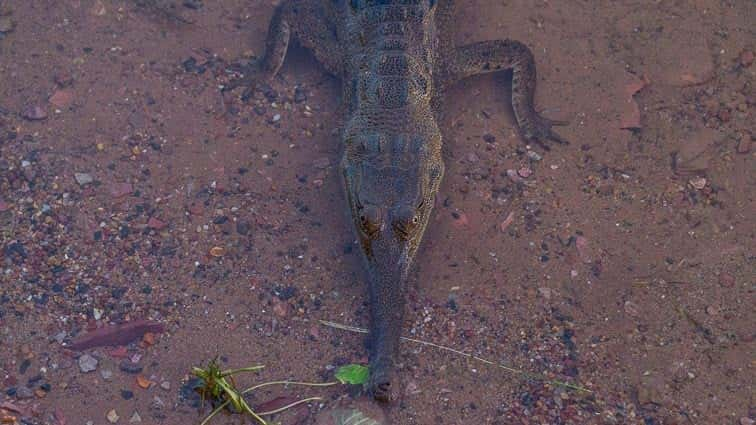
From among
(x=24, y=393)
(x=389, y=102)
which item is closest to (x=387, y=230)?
(x=389, y=102)

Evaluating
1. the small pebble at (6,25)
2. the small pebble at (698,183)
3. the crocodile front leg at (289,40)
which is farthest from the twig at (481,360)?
the small pebble at (6,25)

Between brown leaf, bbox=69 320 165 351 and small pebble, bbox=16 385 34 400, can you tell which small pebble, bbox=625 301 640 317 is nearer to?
brown leaf, bbox=69 320 165 351

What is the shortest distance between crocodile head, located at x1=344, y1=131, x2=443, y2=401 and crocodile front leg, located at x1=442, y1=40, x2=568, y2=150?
1230 mm

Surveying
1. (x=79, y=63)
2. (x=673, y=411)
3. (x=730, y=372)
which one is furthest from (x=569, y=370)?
(x=79, y=63)

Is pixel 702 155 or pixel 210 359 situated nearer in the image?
pixel 210 359

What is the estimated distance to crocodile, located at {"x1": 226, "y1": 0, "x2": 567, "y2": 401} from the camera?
4039 mm

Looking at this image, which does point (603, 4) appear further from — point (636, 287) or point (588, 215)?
point (636, 287)

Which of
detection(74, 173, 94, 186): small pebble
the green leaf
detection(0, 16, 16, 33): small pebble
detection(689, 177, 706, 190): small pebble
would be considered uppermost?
detection(689, 177, 706, 190): small pebble

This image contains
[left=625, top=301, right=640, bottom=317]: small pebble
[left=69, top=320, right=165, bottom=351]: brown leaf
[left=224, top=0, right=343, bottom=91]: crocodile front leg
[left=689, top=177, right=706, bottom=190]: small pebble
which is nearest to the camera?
[left=69, top=320, right=165, bottom=351]: brown leaf

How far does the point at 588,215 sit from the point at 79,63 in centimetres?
406

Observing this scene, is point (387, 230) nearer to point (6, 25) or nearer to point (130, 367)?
point (130, 367)

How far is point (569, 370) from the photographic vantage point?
3928mm

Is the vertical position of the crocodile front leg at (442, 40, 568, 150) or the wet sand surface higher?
the crocodile front leg at (442, 40, 568, 150)

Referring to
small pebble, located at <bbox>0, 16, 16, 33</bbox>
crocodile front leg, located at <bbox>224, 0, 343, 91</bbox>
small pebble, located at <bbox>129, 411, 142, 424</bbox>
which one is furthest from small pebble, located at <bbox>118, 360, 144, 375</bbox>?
small pebble, located at <bbox>0, 16, 16, 33</bbox>
